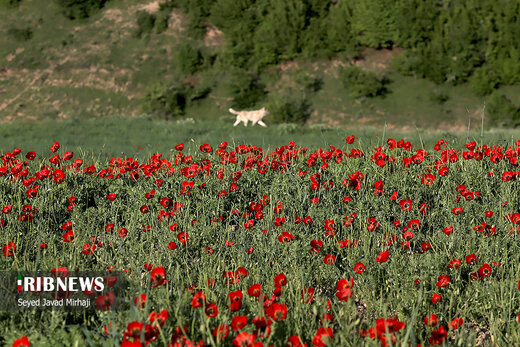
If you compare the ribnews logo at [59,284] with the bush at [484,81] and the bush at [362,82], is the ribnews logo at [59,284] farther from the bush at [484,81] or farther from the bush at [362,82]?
the bush at [484,81]

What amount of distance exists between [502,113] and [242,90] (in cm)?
1647

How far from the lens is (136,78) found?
127ft

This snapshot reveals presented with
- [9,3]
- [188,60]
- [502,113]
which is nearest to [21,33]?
[9,3]

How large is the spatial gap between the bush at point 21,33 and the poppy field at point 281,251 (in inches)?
1649

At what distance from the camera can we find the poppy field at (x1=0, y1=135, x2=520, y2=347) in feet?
8.46

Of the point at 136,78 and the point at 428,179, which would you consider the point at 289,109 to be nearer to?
the point at 136,78

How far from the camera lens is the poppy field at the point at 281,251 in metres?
2.58

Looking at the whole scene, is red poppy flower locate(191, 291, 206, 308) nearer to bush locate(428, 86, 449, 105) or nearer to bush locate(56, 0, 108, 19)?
bush locate(428, 86, 449, 105)

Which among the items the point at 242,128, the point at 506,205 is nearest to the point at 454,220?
the point at 506,205

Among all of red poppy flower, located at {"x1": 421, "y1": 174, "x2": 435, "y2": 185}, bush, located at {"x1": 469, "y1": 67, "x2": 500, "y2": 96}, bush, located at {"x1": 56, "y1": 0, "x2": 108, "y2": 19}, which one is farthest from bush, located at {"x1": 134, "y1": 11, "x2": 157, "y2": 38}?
red poppy flower, located at {"x1": 421, "y1": 174, "x2": 435, "y2": 185}

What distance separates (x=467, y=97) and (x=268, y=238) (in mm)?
31774

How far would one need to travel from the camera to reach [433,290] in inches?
133

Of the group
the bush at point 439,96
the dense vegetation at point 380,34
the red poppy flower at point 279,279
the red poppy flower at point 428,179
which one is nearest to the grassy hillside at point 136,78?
the bush at point 439,96

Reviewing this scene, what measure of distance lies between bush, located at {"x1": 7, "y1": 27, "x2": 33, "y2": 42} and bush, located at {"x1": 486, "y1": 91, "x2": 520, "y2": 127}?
36937 millimetres
